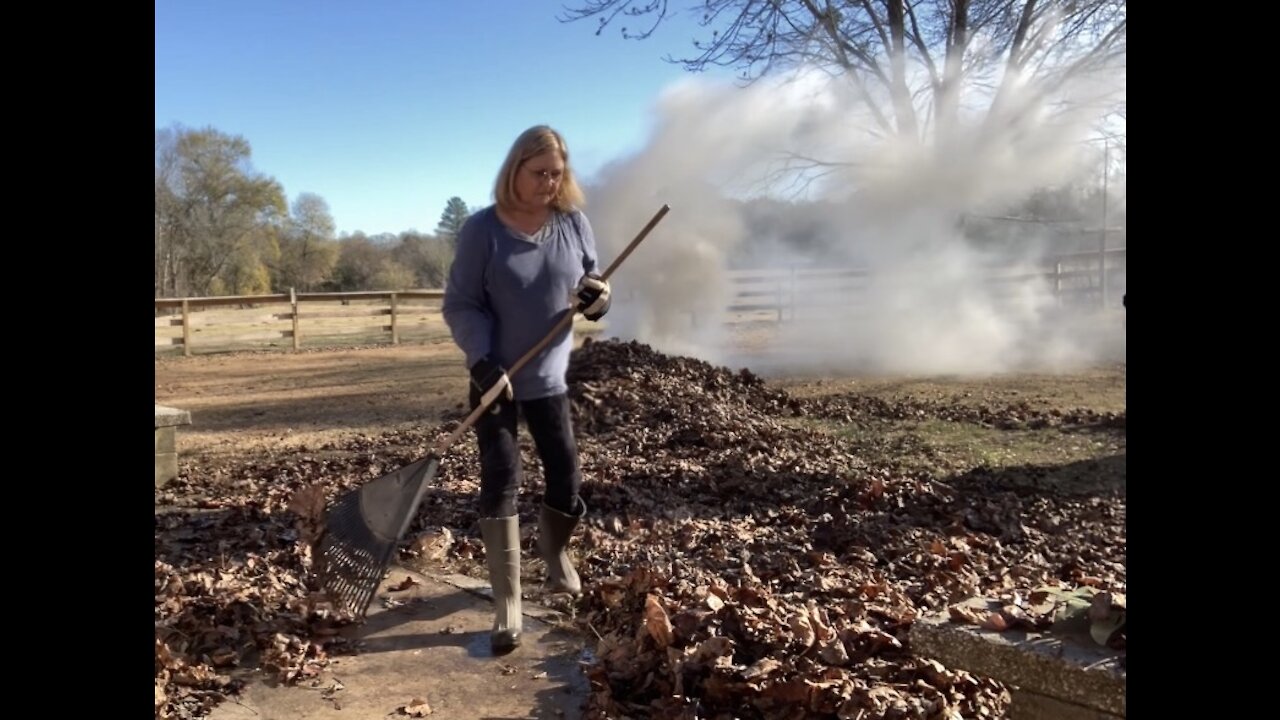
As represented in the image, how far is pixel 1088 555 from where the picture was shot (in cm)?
444

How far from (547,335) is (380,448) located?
503 centimetres

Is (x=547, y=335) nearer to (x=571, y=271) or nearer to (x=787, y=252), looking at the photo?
(x=571, y=271)

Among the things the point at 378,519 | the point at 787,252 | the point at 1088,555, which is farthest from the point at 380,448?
the point at 787,252

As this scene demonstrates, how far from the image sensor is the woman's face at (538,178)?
3355 mm

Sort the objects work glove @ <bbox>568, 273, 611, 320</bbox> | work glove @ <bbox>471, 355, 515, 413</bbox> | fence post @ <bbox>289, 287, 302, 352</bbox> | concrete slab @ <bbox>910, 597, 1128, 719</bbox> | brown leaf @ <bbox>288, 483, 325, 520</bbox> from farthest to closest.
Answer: fence post @ <bbox>289, 287, 302, 352</bbox> → brown leaf @ <bbox>288, 483, 325, 520</bbox> → work glove @ <bbox>568, 273, 611, 320</bbox> → work glove @ <bbox>471, 355, 515, 413</bbox> → concrete slab @ <bbox>910, 597, 1128, 719</bbox>

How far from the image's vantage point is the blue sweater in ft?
11.0

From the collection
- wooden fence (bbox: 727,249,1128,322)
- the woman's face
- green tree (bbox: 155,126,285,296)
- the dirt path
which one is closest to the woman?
the woman's face

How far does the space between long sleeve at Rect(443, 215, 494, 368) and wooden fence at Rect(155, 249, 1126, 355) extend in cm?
1537

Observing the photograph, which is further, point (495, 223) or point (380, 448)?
point (380, 448)

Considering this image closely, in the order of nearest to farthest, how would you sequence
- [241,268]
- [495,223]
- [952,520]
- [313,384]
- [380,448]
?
[495,223]
[952,520]
[380,448]
[313,384]
[241,268]

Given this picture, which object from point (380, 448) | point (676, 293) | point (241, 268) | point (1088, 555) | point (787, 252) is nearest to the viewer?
point (1088, 555)

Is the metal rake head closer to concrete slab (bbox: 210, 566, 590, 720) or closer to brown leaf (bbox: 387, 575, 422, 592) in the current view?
concrete slab (bbox: 210, 566, 590, 720)
